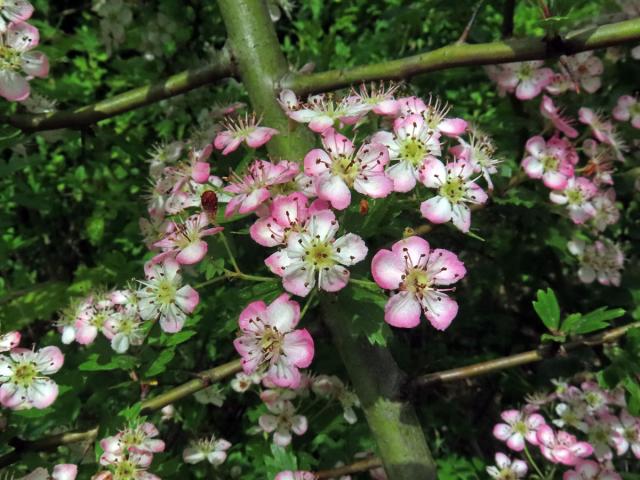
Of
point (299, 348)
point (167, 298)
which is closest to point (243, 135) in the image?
point (167, 298)

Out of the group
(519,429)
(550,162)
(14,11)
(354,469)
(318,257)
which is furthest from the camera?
(519,429)

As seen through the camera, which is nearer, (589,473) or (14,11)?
(14,11)

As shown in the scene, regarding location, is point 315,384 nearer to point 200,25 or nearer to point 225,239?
point 225,239

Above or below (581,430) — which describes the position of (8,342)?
above

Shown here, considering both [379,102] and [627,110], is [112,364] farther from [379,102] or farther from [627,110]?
[627,110]

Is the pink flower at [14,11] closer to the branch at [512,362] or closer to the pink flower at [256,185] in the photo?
the pink flower at [256,185]

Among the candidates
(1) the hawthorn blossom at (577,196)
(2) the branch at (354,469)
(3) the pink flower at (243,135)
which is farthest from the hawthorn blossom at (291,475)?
(1) the hawthorn blossom at (577,196)

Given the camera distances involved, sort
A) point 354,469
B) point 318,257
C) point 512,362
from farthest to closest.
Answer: point 354,469 → point 512,362 → point 318,257
